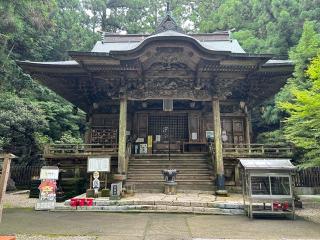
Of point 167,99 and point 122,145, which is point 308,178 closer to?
point 167,99

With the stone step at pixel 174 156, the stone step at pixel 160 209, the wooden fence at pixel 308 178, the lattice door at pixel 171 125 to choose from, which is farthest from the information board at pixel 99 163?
the wooden fence at pixel 308 178

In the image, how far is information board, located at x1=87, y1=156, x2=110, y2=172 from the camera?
10.5 m

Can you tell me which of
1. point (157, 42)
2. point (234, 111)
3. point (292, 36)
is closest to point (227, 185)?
point (234, 111)

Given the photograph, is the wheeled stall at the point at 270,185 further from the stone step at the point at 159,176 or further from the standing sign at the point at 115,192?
the standing sign at the point at 115,192

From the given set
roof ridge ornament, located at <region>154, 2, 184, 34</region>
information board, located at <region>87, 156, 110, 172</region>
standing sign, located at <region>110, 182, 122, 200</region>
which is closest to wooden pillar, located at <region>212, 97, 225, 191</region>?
standing sign, located at <region>110, 182, 122, 200</region>

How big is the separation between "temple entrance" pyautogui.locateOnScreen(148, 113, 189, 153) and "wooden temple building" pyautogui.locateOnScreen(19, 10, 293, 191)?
6 cm

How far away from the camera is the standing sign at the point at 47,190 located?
9117 millimetres

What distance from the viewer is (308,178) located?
16.5m

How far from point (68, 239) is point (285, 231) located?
188 inches

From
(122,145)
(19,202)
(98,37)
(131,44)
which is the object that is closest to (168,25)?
(131,44)

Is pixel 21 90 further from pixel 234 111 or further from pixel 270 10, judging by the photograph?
pixel 270 10

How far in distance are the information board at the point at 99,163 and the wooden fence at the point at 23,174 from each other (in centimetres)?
1092

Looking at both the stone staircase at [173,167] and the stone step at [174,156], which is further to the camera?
the stone step at [174,156]

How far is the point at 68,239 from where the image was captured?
553cm
